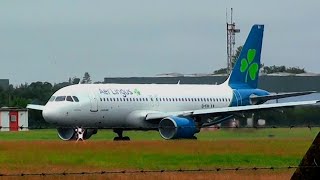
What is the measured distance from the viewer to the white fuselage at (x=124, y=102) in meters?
48.8

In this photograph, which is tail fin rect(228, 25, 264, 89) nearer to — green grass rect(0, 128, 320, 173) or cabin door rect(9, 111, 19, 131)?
cabin door rect(9, 111, 19, 131)

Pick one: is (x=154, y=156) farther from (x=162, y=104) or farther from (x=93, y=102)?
(x=162, y=104)

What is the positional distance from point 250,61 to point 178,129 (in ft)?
47.5

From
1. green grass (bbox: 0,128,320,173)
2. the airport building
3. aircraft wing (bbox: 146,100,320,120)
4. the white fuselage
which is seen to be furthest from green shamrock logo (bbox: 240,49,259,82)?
green grass (bbox: 0,128,320,173)

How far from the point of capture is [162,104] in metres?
54.0

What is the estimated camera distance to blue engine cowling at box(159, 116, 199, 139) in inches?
1794

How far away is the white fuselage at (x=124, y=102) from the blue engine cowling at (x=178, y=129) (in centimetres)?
215

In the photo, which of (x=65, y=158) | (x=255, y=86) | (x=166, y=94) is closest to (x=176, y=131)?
(x=166, y=94)

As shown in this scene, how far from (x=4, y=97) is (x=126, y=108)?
1542 inches

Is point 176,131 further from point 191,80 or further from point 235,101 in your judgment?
point 191,80

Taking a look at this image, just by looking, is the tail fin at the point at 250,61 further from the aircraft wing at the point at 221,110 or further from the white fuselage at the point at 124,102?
the aircraft wing at the point at 221,110

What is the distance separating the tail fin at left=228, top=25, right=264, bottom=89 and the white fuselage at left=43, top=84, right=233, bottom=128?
4.32 feet

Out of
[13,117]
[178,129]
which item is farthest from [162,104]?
[13,117]

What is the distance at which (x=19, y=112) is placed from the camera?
6369cm
